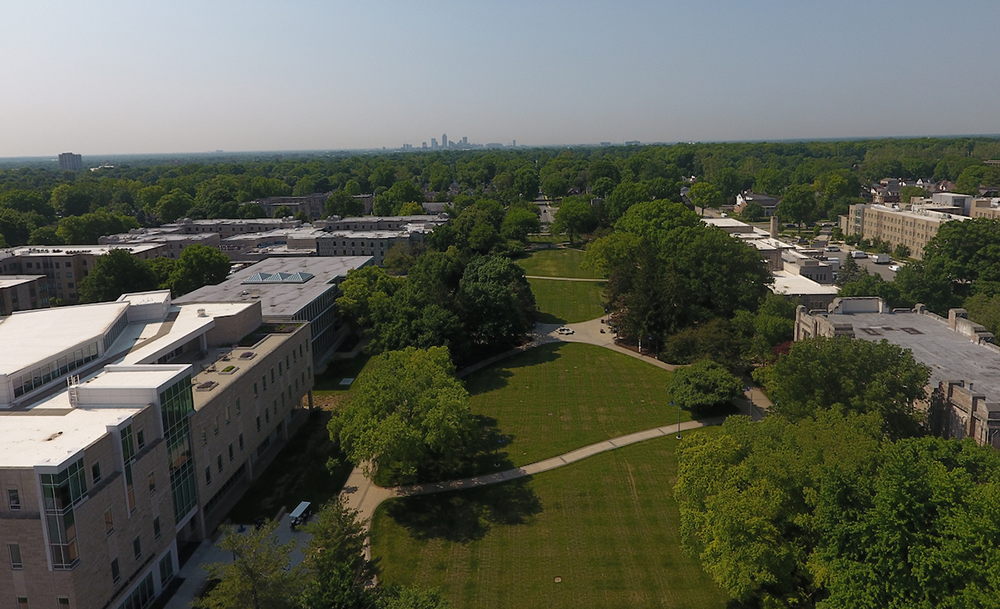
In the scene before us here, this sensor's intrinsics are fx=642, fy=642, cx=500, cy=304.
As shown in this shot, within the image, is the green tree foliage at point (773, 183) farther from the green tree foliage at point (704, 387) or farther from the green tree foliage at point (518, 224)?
the green tree foliage at point (704, 387)

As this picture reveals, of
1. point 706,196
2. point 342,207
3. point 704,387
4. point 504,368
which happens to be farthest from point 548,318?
point 706,196

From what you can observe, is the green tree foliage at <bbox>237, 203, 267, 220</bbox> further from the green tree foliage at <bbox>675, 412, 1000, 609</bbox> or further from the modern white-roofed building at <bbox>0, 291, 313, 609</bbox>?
the green tree foliage at <bbox>675, 412, 1000, 609</bbox>

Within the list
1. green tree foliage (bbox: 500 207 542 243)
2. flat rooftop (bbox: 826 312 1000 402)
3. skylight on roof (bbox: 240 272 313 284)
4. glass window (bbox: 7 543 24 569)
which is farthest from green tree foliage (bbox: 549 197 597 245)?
glass window (bbox: 7 543 24 569)

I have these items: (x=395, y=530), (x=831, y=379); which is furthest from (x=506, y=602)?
(x=831, y=379)

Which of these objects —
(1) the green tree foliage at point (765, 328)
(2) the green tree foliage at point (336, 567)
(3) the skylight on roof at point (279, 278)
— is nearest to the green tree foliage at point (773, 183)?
(1) the green tree foliage at point (765, 328)

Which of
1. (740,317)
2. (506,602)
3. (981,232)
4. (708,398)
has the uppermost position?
(981,232)

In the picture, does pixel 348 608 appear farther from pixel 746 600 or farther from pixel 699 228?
pixel 699 228
